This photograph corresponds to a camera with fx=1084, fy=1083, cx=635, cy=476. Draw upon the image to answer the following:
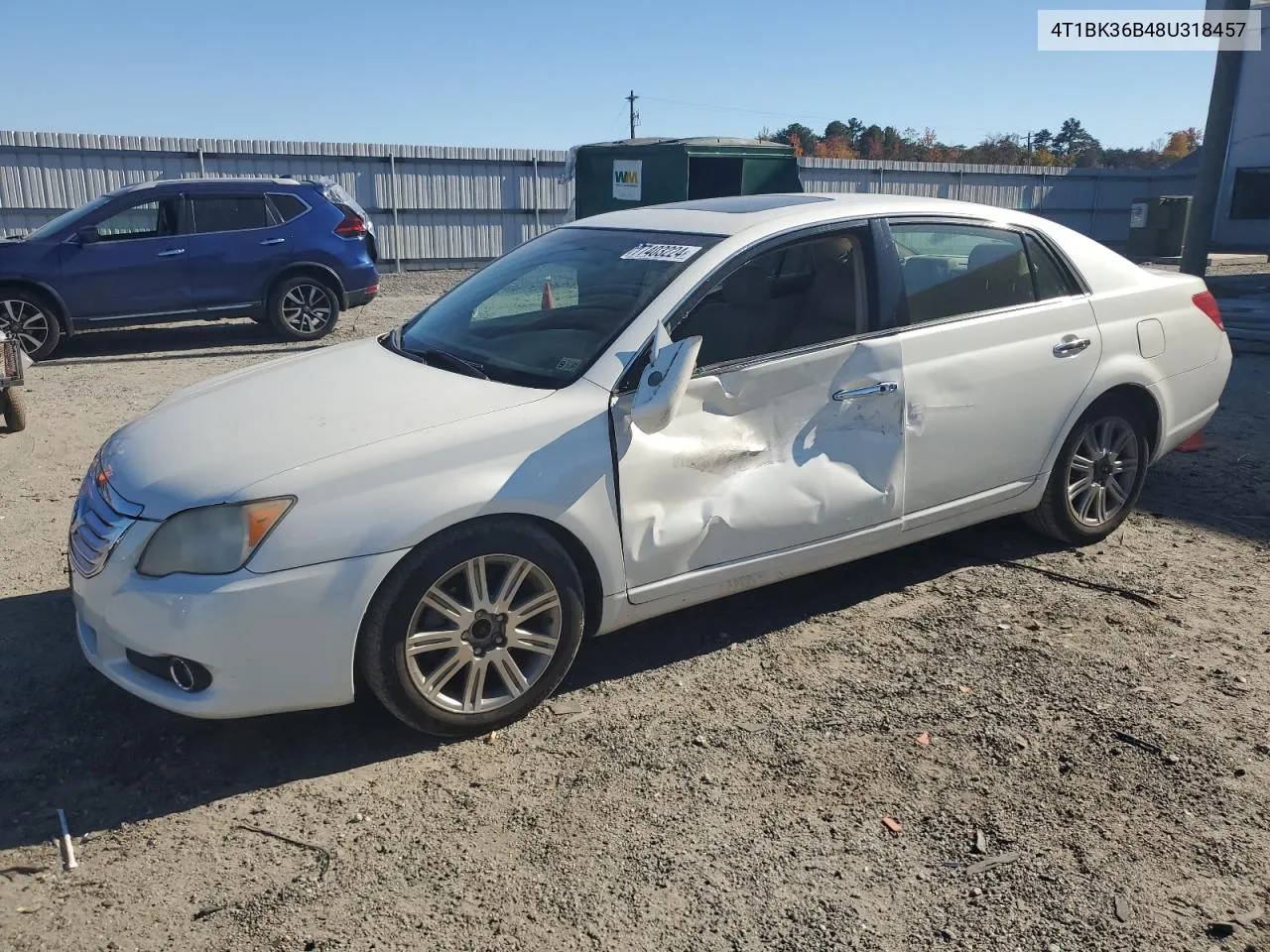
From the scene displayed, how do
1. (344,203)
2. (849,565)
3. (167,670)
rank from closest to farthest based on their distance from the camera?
1. (167,670)
2. (849,565)
3. (344,203)

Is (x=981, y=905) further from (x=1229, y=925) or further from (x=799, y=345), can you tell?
(x=799, y=345)

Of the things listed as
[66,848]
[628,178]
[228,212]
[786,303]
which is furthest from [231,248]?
[66,848]

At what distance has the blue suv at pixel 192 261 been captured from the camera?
1063 centimetres

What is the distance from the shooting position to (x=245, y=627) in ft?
10.1

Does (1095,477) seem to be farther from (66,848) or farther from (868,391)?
(66,848)

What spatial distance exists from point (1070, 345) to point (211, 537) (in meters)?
3.53

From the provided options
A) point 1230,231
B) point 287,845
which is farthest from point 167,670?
point 1230,231

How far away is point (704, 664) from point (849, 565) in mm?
1239

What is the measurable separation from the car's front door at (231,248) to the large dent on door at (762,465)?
910 cm

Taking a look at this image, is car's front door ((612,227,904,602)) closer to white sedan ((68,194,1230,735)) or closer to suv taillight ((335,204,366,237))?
white sedan ((68,194,1230,735))

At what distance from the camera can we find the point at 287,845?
2961 mm

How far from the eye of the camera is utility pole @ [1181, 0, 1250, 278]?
1161 cm

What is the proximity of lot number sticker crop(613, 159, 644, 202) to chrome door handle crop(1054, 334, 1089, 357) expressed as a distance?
10443 mm

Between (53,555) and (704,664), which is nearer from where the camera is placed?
(704,664)
